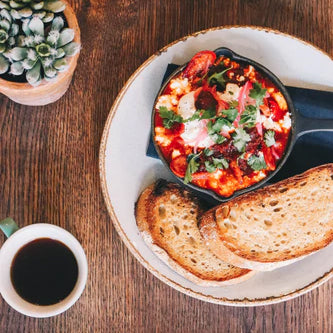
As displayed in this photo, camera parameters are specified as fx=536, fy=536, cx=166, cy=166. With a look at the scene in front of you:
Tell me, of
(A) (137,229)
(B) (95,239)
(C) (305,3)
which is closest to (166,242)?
(A) (137,229)

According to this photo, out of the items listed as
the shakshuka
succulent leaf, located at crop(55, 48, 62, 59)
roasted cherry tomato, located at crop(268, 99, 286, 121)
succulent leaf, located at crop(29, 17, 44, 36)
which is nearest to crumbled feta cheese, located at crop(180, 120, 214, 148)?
the shakshuka

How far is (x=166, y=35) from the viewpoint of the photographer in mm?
2320

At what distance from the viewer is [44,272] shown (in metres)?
2.20

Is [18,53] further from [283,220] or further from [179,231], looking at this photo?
[283,220]

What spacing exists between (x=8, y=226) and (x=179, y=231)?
2.23 ft

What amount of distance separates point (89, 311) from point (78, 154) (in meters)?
0.67

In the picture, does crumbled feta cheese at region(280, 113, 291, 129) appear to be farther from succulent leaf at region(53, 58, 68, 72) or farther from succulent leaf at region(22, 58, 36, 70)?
succulent leaf at region(22, 58, 36, 70)

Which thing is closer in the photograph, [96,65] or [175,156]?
[175,156]

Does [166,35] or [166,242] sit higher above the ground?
[166,35]

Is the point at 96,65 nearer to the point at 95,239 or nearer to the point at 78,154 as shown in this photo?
the point at 78,154

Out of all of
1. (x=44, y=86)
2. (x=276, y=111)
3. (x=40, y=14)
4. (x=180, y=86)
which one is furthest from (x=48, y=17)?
Answer: (x=276, y=111)

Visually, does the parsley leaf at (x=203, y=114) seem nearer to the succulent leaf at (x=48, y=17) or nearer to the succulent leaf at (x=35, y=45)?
the succulent leaf at (x=35, y=45)

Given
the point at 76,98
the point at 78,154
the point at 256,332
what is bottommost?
the point at 256,332

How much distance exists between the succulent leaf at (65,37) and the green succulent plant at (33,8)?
0.06 meters
